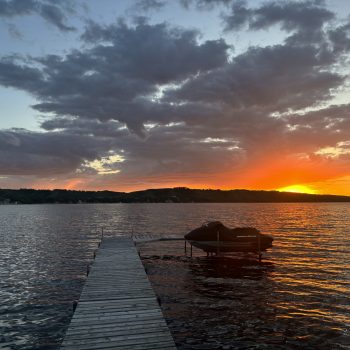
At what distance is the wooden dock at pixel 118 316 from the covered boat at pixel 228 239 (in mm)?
15711

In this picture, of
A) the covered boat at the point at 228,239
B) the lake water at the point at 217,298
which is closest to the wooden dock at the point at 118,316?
the lake water at the point at 217,298

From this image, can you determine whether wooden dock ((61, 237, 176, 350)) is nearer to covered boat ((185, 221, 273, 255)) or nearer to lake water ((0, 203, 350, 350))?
lake water ((0, 203, 350, 350))

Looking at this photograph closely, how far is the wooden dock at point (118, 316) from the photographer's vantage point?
12.2 meters

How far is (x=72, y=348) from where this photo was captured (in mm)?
11875

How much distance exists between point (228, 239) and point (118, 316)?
2498 cm

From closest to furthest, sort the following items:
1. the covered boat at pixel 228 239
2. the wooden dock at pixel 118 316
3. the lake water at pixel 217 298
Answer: the wooden dock at pixel 118 316, the lake water at pixel 217 298, the covered boat at pixel 228 239

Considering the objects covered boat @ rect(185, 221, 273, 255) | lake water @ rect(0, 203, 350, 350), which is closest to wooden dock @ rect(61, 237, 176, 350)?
lake water @ rect(0, 203, 350, 350)

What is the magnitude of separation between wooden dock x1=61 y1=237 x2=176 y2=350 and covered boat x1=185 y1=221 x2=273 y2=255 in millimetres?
15711

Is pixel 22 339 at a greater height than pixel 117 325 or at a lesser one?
lesser

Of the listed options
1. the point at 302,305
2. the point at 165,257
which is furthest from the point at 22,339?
the point at 165,257

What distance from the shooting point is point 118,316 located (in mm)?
14789

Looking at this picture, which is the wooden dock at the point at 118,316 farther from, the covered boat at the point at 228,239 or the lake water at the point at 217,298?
the covered boat at the point at 228,239

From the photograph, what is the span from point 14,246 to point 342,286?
41.6 m

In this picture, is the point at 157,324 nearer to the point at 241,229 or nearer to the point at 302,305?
the point at 302,305
